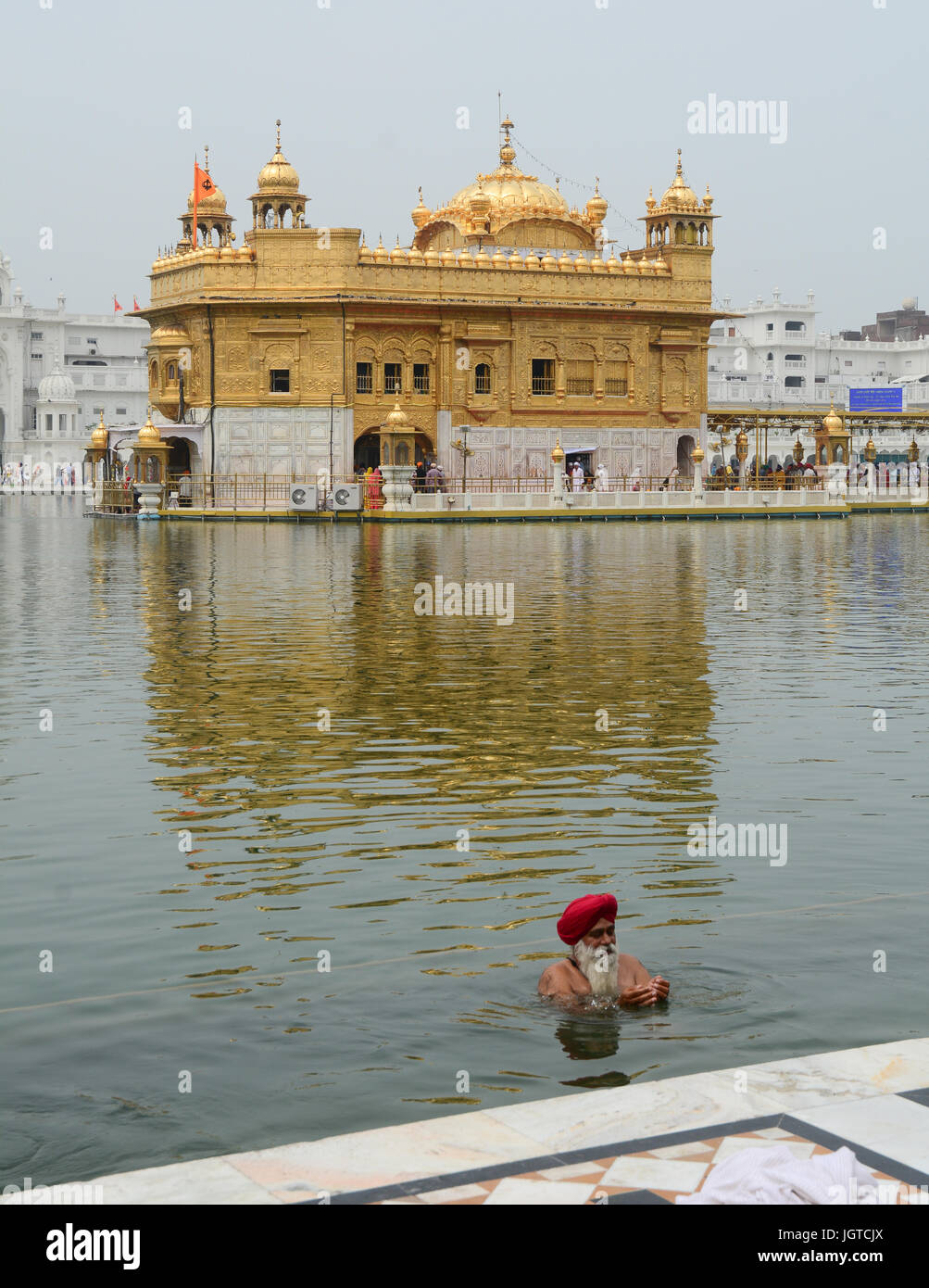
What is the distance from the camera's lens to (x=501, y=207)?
62219mm

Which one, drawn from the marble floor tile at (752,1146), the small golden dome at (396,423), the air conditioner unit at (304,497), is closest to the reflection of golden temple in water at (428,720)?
the marble floor tile at (752,1146)

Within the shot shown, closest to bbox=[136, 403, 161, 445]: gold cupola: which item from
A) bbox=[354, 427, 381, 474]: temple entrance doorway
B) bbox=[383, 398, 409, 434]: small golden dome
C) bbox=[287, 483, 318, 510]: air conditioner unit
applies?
bbox=[287, 483, 318, 510]: air conditioner unit

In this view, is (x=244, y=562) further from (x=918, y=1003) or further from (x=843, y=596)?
(x=918, y=1003)

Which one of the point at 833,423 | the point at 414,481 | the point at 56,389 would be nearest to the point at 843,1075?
the point at 414,481

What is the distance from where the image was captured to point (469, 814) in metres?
9.77

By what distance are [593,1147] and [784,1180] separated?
66cm

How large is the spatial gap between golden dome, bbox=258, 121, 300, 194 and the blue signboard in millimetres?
46328

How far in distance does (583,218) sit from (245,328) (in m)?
15.7

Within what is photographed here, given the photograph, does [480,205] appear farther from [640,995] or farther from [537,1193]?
[537,1193]

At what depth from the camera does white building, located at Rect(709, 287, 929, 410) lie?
11100cm

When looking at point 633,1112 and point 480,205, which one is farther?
point 480,205

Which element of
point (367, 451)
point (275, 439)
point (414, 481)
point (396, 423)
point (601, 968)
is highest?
point (396, 423)

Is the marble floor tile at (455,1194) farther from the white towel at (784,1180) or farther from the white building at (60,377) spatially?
the white building at (60,377)

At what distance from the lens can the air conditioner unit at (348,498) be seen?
51.1 meters
